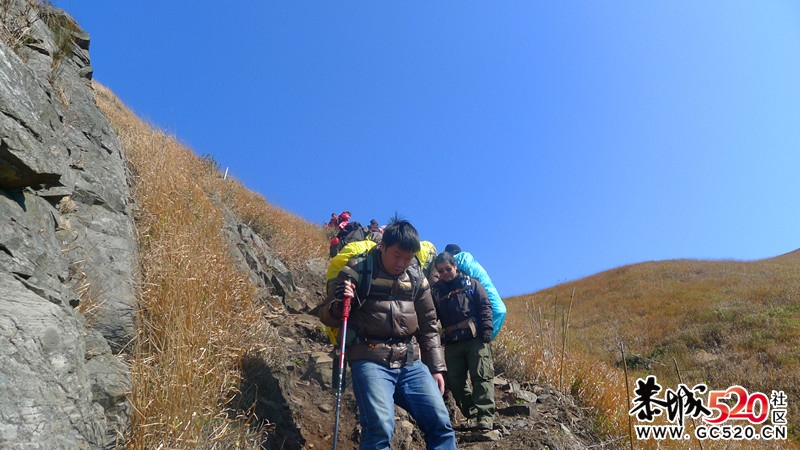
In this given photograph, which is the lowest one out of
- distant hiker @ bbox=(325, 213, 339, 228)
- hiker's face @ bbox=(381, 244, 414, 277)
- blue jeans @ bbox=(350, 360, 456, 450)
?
blue jeans @ bbox=(350, 360, 456, 450)

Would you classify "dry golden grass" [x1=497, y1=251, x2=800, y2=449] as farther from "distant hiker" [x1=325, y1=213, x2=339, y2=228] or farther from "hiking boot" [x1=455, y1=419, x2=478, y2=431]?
"distant hiker" [x1=325, y1=213, x2=339, y2=228]

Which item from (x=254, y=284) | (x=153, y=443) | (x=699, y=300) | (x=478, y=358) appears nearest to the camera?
(x=153, y=443)

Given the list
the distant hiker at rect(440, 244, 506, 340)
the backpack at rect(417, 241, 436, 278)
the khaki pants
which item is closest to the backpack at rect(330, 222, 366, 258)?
the backpack at rect(417, 241, 436, 278)

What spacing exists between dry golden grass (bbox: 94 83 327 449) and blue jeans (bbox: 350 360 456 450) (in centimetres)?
101

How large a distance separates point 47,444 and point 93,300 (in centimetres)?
171

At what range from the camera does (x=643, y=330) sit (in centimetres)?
1852

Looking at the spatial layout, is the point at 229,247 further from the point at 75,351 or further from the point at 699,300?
the point at 699,300

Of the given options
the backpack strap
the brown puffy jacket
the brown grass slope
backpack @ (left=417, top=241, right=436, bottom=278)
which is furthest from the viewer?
backpack @ (left=417, top=241, right=436, bottom=278)

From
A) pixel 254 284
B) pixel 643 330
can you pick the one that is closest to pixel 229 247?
pixel 254 284

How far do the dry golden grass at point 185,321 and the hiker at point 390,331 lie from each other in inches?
41.4

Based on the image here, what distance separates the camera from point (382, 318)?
153 inches

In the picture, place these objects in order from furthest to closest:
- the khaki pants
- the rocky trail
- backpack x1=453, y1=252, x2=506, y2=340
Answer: backpack x1=453, y1=252, x2=506, y2=340, the khaki pants, the rocky trail

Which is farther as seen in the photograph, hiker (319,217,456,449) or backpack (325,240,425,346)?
backpack (325,240,425,346)

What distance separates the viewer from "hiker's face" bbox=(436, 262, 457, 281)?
5648 millimetres
